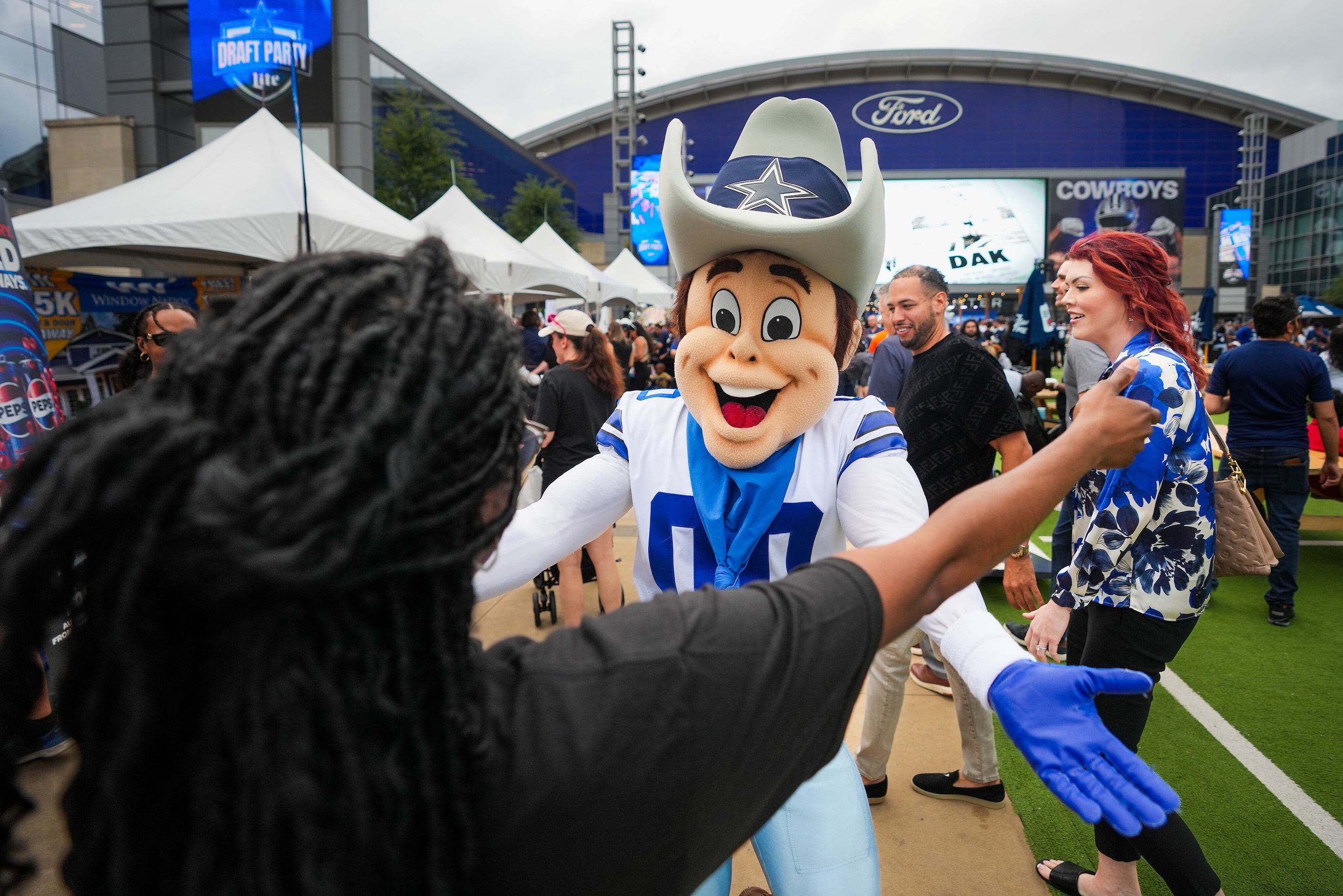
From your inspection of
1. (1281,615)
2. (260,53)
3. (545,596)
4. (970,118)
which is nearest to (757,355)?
(545,596)

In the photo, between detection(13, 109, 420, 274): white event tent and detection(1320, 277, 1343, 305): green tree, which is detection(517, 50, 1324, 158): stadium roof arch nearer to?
detection(1320, 277, 1343, 305): green tree

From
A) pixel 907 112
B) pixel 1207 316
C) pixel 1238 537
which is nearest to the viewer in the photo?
pixel 1238 537

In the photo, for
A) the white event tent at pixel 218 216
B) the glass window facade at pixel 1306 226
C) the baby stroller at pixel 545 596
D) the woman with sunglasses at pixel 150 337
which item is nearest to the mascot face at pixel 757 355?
the woman with sunglasses at pixel 150 337

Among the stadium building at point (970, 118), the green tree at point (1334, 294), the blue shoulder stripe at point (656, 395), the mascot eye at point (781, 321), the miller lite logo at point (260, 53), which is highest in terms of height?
the stadium building at point (970, 118)

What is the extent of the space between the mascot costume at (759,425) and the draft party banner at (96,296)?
496cm

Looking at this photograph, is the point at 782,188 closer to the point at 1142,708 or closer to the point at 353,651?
the point at 353,651

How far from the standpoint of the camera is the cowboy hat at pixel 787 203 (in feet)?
6.27

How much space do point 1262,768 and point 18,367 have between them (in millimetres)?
5366

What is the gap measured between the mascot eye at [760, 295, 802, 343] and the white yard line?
2.72 metres

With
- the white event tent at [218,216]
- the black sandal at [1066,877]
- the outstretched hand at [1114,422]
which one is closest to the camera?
the outstretched hand at [1114,422]

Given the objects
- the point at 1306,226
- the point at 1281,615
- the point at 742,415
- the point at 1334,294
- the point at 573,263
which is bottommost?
the point at 1281,615

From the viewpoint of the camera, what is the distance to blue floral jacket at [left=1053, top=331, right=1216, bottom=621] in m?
2.21

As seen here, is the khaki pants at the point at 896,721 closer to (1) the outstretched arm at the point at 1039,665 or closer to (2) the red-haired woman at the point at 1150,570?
(2) the red-haired woman at the point at 1150,570

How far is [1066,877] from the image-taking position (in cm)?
262
